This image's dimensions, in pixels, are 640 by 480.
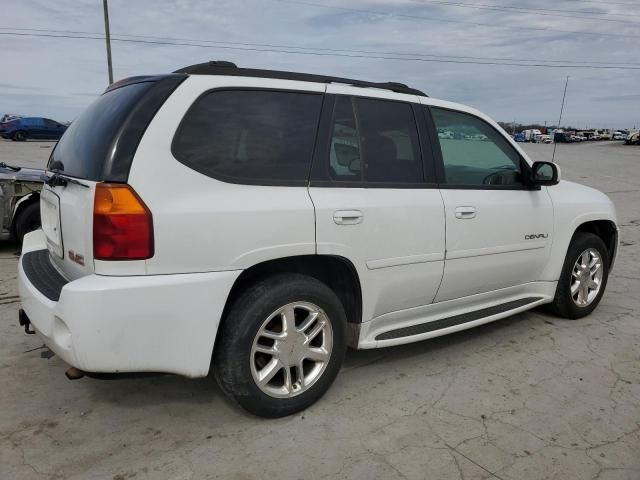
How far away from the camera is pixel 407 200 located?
323 cm

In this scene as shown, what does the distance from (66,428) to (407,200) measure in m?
2.26

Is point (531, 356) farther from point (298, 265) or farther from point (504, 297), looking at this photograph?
point (298, 265)

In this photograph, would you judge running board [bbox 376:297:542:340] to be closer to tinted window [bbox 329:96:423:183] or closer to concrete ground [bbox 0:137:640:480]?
concrete ground [bbox 0:137:640:480]

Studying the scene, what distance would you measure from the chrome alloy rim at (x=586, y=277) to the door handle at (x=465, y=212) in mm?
1511

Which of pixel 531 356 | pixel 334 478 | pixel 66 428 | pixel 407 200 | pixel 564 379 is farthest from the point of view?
pixel 531 356

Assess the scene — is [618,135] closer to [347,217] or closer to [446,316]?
[446,316]

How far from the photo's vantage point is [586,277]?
182 inches

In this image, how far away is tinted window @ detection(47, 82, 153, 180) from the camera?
253 centimetres

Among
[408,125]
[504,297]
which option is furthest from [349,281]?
[504,297]

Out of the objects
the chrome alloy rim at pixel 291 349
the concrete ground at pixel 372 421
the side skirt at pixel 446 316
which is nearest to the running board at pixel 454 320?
the side skirt at pixel 446 316

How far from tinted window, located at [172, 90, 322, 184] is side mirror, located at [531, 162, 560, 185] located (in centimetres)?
187

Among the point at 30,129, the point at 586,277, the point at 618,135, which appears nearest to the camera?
the point at 586,277

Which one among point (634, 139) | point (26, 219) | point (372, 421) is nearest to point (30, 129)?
point (26, 219)

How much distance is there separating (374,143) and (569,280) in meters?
2.32
